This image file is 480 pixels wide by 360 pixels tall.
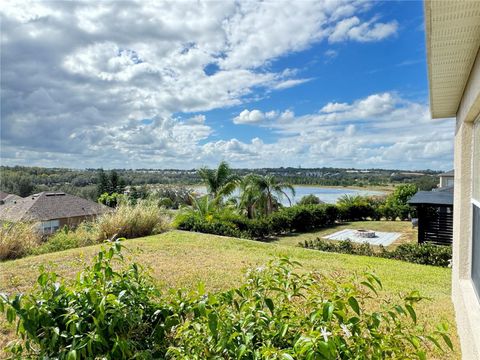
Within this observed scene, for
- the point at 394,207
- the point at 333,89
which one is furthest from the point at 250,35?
the point at 394,207

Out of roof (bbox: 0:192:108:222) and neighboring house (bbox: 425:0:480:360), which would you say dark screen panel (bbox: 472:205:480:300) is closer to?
neighboring house (bbox: 425:0:480:360)

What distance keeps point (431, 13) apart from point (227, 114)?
22.9 m

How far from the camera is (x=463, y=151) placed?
4.31 meters

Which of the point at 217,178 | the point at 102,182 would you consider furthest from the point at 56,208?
the point at 102,182

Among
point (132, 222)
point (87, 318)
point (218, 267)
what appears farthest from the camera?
point (132, 222)

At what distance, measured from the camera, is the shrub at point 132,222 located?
10352 mm

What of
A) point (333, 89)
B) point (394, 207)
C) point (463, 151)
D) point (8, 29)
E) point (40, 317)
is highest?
point (333, 89)

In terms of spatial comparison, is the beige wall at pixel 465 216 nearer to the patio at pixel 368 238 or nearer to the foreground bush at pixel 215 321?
the foreground bush at pixel 215 321

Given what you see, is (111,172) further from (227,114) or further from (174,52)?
(174,52)

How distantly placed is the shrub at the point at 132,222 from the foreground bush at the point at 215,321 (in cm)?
865

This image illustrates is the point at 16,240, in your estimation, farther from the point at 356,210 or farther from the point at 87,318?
the point at 356,210

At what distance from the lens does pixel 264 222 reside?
625 inches

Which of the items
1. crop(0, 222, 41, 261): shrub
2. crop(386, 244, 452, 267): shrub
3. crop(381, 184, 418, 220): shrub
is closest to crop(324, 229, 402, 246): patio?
crop(386, 244, 452, 267): shrub

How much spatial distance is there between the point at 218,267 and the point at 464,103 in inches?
198
